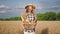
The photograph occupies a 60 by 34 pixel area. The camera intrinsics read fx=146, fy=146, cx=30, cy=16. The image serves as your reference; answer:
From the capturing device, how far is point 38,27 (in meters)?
1.94

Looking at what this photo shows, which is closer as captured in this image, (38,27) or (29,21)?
(29,21)

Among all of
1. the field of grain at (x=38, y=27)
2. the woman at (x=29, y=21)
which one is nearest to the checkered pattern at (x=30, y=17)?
the woman at (x=29, y=21)

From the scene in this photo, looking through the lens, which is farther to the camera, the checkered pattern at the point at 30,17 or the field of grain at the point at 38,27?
the field of grain at the point at 38,27

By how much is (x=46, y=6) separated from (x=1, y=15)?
0.62m

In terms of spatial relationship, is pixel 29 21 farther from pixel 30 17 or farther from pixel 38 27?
pixel 38 27

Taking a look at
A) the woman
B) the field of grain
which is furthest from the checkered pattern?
the field of grain

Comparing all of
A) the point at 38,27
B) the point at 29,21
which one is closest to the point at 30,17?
the point at 29,21

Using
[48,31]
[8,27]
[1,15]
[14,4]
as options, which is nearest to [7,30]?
[8,27]

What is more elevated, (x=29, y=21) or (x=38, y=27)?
(x=29, y=21)

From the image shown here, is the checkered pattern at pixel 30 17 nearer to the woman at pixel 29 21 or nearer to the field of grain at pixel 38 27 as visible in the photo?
the woman at pixel 29 21

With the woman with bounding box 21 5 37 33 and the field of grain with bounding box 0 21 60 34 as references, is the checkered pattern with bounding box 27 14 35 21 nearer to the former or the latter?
the woman with bounding box 21 5 37 33

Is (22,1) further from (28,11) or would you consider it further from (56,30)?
(56,30)

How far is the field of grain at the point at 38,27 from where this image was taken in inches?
76.4

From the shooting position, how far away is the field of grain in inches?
76.4
